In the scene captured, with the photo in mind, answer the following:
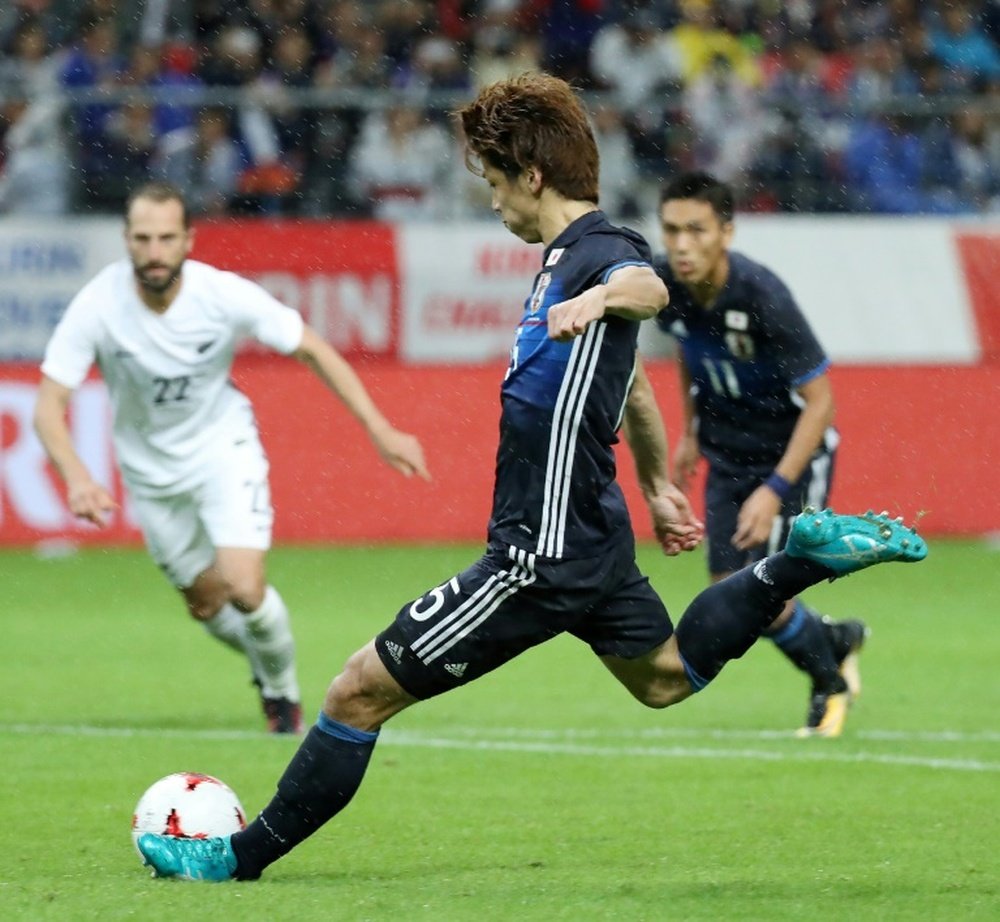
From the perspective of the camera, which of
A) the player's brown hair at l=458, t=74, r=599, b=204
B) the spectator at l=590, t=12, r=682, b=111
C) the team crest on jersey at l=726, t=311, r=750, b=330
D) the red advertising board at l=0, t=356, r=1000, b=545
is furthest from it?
the spectator at l=590, t=12, r=682, b=111

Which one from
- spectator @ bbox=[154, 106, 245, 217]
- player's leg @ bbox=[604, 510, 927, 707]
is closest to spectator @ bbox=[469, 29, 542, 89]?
spectator @ bbox=[154, 106, 245, 217]

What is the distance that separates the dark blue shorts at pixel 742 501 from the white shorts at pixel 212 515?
1.85 meters

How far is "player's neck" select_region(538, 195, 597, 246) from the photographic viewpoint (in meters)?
5.40

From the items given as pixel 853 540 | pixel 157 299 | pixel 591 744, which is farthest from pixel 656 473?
pixel 157 299

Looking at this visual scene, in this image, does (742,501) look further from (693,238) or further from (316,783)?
(316,783)

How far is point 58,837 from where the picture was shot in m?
6.37

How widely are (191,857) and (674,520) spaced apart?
166cm

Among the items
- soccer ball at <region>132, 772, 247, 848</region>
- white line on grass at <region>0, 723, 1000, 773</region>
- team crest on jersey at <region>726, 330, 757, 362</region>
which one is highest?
team crest on jersey at <region>726, 330, 757, 362</region>

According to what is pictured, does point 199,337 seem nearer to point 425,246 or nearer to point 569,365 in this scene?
point 569,365

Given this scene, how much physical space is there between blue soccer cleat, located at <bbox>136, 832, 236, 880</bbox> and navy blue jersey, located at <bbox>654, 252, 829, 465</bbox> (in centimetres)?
349

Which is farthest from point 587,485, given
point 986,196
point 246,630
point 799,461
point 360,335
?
point 986,196

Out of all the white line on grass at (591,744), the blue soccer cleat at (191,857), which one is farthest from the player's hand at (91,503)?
the blue soccer cleat at (191,857)

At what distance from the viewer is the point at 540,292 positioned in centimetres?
536

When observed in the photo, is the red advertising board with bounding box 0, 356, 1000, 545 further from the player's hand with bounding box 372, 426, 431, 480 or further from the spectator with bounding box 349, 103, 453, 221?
the player's hand with bounding box 372, 426, 431, 480
